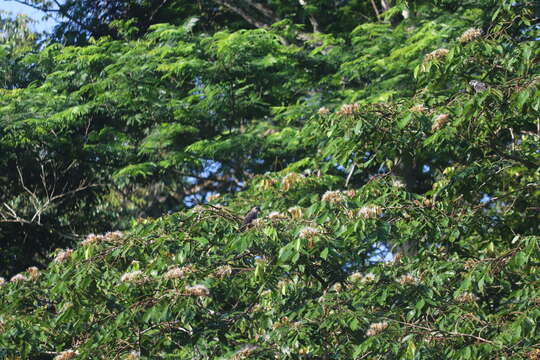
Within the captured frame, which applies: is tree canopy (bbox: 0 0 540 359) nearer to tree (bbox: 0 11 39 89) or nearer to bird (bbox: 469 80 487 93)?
bird (bbox: 469 80 487 93)

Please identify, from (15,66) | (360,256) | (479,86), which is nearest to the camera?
(479,86)

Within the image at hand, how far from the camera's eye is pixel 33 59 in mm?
11438

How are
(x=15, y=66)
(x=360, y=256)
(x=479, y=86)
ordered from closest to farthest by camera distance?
1. (x=479, y=86)
2. (x=360, y=256)
3. (x=15, y=66)

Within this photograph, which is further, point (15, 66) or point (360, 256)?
point (15, 66)

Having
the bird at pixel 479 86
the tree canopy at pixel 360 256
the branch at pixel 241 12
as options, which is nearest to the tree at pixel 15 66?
the branch at pixel 241 12

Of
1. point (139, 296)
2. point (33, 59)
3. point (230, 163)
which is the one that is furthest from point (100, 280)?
point (33, 59)

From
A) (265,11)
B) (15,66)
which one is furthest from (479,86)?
(15,66)

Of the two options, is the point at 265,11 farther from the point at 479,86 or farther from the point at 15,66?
the point at 479,86

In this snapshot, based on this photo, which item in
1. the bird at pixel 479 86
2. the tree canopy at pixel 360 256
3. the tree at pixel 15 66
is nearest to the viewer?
the tree canopy at pixel 360 256

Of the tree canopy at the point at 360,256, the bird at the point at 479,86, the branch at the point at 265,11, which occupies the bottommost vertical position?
the tree canopy at the point at 360,256

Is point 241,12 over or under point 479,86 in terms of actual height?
over

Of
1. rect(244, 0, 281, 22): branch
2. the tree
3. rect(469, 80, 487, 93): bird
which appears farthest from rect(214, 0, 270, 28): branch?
rect(469, 80, 487, 93): bird

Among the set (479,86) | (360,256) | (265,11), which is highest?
(265,11)

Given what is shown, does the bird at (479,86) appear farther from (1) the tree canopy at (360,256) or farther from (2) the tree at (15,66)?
(2) the tree at (15,66)
